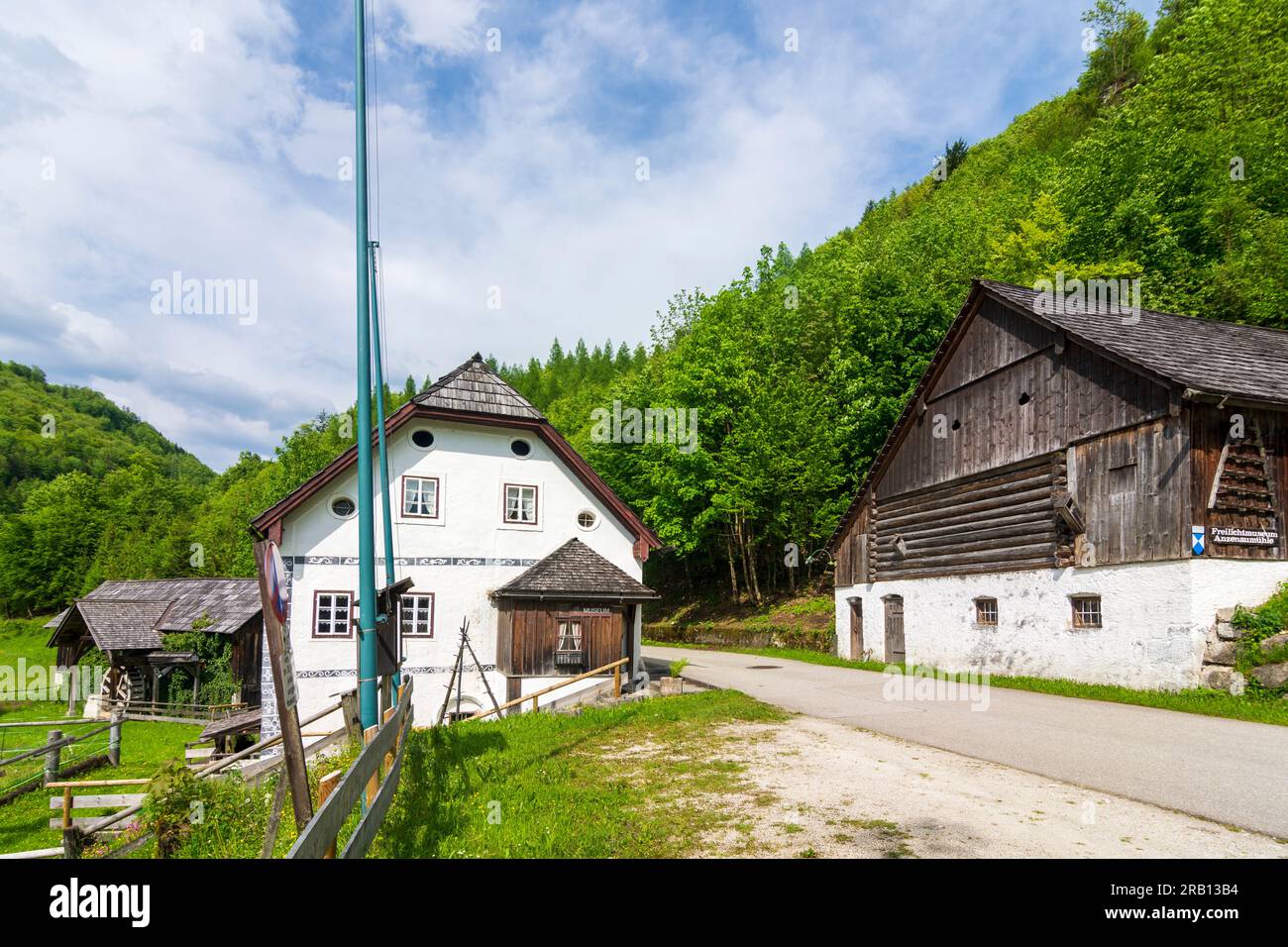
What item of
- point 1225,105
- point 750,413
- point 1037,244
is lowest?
point 750,413

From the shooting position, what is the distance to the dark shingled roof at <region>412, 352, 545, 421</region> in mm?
21094

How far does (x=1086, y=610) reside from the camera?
1727 centimetres

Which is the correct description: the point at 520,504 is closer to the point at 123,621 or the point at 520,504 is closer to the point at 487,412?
the point at 487,412

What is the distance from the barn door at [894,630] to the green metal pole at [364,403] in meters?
18.3

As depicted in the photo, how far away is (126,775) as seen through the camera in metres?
22.6

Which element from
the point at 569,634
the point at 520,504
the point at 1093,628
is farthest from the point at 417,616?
the point at 1093,628

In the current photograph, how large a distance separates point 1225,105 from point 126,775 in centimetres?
5287

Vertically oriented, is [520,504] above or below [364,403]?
below

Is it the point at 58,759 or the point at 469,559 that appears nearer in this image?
the point at 469,559

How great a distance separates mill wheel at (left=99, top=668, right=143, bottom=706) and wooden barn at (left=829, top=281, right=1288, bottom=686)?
1285 inches

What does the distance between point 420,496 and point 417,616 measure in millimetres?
3148

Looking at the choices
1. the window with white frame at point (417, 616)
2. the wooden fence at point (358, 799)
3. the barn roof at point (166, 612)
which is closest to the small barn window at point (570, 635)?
the window with white frame at point (417, 616)

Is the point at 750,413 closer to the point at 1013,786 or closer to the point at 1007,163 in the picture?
the point at 1013,786
